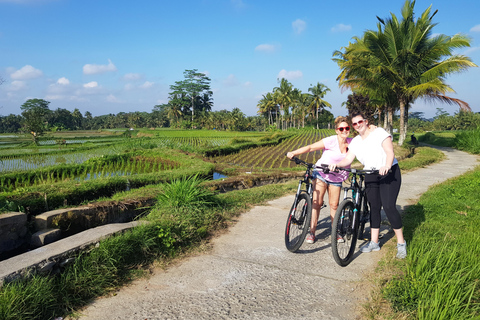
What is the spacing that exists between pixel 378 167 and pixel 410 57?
58.9 ft

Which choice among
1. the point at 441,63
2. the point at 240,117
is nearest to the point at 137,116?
Result: the point at 240,117

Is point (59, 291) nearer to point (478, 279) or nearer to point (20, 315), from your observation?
point (20, 315)

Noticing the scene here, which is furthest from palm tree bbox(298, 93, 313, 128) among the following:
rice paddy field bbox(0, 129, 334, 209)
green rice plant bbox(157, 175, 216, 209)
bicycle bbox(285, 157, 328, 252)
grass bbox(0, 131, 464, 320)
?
bicycle bbox(285, 157, 328, 252)

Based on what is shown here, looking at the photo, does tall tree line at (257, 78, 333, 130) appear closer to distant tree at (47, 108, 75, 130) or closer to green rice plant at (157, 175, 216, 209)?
distant tree at (47, 108, 75, 130)

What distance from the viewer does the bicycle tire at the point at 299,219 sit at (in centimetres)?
365

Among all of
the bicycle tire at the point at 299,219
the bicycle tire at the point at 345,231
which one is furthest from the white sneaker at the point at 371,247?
the bicycle tire at the point at 299,219

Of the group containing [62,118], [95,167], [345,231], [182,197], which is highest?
[62,118]

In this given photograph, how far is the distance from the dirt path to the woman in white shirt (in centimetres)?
47

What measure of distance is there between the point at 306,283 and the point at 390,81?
19442mm

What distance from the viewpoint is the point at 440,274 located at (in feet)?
8.77

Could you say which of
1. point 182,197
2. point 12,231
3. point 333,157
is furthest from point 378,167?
point 12,231

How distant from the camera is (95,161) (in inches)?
481

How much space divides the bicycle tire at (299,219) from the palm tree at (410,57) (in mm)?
16294

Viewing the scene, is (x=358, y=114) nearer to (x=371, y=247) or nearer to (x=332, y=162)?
(x=332, y=162)
